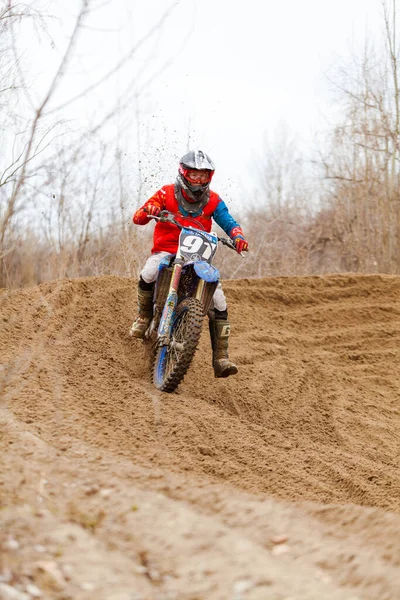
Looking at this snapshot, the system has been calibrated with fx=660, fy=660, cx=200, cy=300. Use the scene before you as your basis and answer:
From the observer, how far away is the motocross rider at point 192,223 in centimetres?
600

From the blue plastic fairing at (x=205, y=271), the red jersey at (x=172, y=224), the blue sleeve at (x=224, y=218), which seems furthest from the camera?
the blue sleeve at (x=224, y=218)

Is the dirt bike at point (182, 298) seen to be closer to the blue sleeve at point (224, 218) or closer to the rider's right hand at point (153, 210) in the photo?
the rider's right hand at point (153, 210)

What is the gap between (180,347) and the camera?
217 inches

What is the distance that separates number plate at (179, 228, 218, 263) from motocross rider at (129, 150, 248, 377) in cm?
30

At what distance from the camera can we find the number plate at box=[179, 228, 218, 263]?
5.82 m

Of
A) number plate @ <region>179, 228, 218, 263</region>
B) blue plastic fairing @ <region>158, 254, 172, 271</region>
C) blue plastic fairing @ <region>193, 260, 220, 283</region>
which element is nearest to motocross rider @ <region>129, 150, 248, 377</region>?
blue plastic fairing @ <region>158, 254, 172, 271</region>

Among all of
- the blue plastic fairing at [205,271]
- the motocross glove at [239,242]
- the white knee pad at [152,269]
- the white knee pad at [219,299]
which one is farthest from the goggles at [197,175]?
the white knee pad at [219,299]

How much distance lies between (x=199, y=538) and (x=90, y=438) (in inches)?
60.6

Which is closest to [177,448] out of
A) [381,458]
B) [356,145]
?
[381,458]

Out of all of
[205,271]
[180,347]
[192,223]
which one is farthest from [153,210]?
[180,347]

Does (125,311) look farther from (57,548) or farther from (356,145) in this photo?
(356,145)

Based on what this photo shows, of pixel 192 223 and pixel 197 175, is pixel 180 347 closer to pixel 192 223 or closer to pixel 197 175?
pixel 192 223

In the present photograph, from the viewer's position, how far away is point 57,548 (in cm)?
239

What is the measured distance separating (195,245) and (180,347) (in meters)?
0.95
